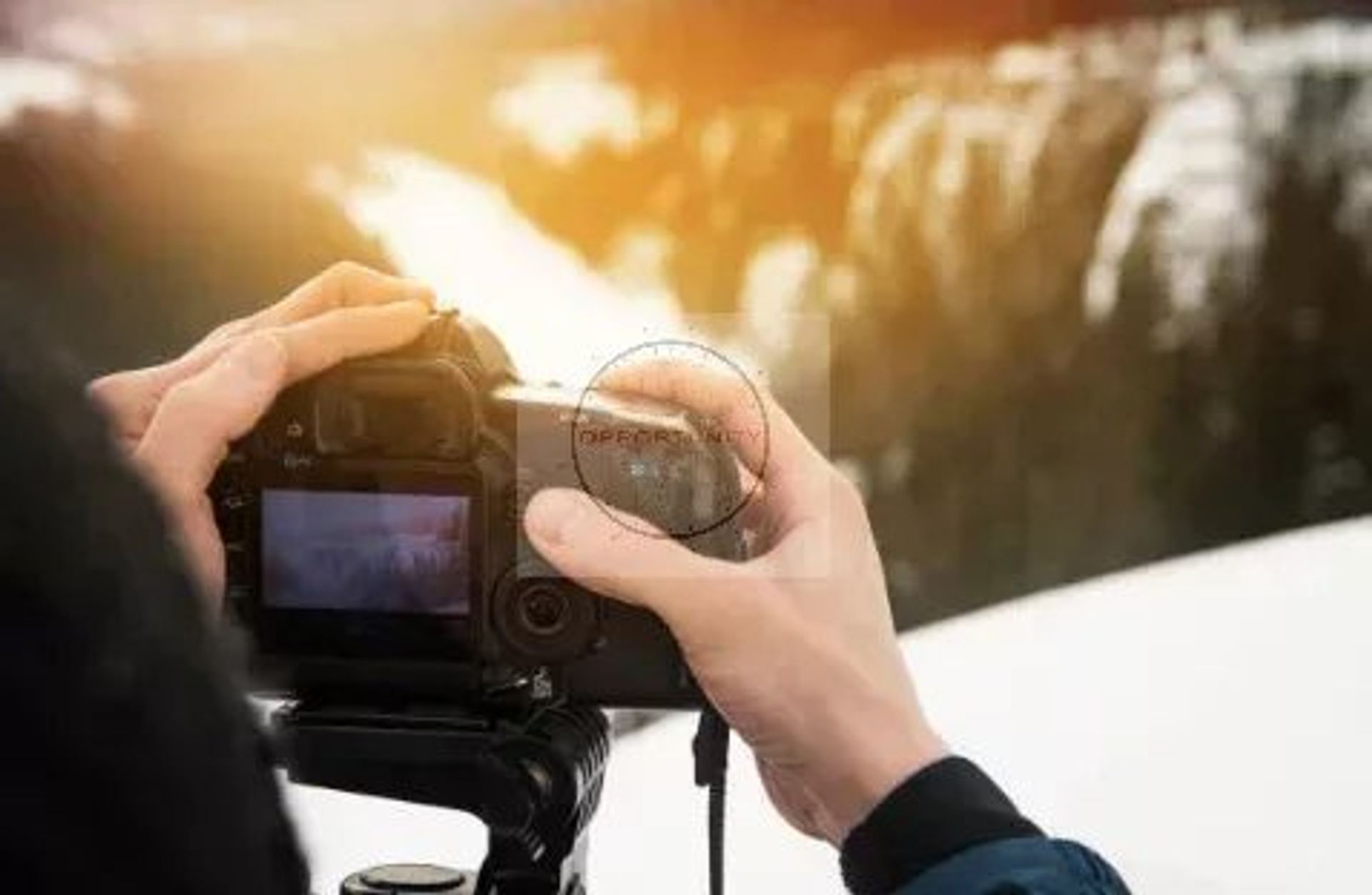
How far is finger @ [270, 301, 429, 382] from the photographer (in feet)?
2.44

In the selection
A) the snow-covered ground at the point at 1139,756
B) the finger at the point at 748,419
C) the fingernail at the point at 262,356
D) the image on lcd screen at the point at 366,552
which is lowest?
the snow-covered ground at the point at 1139,756

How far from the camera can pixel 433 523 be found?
0.76m

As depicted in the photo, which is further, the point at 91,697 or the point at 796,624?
the point at 796,624

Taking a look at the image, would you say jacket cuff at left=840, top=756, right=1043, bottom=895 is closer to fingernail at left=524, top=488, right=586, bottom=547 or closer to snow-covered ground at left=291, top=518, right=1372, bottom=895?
fingernail at left=524, top=488, right=586, bottom=547

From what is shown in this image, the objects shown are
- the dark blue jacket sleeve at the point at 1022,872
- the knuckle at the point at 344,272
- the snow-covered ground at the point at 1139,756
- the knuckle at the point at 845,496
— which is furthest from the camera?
the snow-covered ground at the point at 1139,756

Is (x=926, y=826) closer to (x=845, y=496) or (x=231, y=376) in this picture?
(x=845, y=496)

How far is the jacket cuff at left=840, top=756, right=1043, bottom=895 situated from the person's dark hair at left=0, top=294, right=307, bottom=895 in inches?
16.6

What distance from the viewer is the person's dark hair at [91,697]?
205 millimetres

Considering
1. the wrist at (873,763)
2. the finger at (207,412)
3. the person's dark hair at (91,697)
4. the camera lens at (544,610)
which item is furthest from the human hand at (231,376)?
the person's dark hair at (91,697)

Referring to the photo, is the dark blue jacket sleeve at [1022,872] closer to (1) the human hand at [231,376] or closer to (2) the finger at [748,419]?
(2) the finger at [748,419]

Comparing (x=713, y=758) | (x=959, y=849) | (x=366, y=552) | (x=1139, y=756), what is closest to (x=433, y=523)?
(x=366, y=552)

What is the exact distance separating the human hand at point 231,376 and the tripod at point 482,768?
2.9 inches

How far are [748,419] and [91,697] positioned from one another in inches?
21.3

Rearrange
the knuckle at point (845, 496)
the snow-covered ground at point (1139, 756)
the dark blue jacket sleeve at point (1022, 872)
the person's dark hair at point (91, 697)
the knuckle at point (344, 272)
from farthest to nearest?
the snow-covered ground at point (1139, 756) → the knuckle at point (344, 272) → the knuckle at point (845, 496) → the dark blue jacket sleeve at point (1022, 872) → the person's dark hair at point (91, 697)
